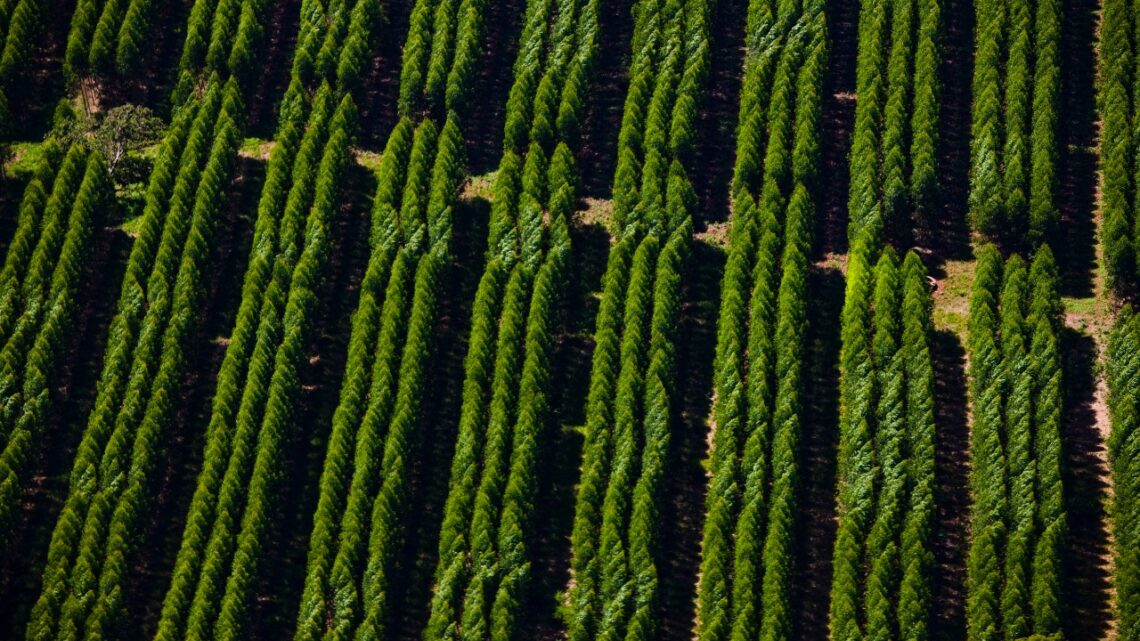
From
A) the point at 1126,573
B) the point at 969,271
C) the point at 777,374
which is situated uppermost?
the point at 969,271

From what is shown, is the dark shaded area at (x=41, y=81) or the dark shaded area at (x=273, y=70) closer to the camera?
the dark shaded area at (x=41, y=81)

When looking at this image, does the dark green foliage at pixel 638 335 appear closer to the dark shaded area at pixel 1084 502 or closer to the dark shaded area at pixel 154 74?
the dark shaded area at pixel 1084 502

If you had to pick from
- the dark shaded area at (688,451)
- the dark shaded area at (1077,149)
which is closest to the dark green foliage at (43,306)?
the dark shaded area at (688,451)

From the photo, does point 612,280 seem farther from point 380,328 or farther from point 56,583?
point 56,583

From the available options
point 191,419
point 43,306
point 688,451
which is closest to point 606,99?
point 688,451

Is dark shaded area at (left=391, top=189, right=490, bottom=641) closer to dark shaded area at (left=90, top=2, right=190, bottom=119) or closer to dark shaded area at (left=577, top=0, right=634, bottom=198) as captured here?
dark shaded area at (left=577, top=0, right=634, bottom=198)

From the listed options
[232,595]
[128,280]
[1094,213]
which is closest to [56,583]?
[232,595]

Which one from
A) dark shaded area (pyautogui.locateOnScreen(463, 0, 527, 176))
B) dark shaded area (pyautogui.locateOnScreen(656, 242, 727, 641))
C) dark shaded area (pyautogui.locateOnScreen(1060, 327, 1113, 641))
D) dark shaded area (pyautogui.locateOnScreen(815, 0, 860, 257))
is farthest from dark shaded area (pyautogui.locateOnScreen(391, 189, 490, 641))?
dark shaded area (pyautogui.locateOnScreen(1060, 327, 1113, 641))

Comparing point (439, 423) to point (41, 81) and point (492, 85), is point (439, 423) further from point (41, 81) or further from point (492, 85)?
point (41, 81)
